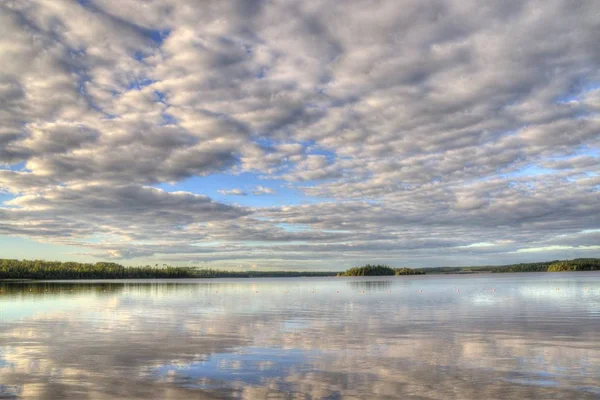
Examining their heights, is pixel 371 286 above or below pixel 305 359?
below

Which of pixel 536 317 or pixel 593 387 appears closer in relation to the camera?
pixel 593 387

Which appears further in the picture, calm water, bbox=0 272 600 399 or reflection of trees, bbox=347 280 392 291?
reflection of trees, bbox=347 280 392 291

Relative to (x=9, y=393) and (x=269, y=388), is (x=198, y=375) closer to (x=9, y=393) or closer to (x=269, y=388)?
(x=269, y=388)

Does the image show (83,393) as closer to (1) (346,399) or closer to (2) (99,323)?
(1) (346,399)

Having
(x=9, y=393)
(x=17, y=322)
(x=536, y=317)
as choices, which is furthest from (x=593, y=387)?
(x=17, y=322)

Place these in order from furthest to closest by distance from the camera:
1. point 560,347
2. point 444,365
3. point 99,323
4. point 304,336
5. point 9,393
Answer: point 99,323 < point 304,336 < point 560,347 < point 444,365 < point 9,393

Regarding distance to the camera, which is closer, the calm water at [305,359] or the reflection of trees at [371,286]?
the calm water at [305,359]

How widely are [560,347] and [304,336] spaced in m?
12.4

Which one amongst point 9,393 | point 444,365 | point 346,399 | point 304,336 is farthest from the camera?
point 304,336

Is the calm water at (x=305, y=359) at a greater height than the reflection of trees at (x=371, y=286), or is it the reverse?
the calm water at (x=305, y=359)

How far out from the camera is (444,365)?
1744cm

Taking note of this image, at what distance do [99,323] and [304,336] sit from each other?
16.2 meters

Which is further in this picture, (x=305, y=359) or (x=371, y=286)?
(x=371, y=286)

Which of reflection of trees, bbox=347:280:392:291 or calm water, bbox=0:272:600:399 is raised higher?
calm water, bbox=0:272:600:399
